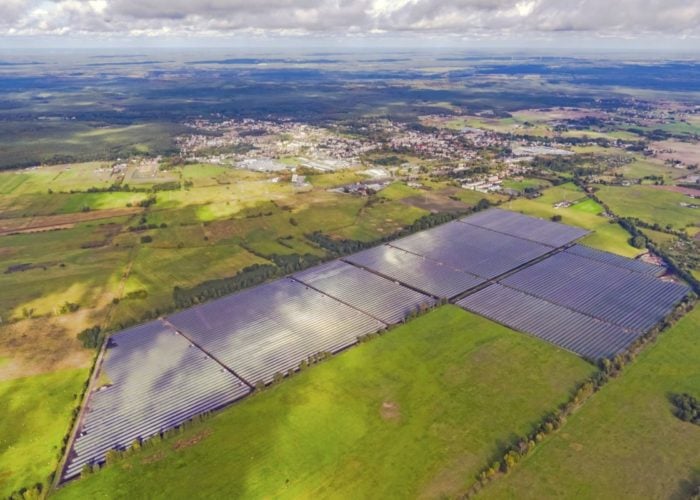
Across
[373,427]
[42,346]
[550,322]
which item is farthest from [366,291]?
[42,346]

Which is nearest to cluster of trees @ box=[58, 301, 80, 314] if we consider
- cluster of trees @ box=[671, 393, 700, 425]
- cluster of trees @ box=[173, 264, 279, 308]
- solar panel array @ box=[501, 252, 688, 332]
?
cluster of trees @ box=[173, 264, 279, 308]

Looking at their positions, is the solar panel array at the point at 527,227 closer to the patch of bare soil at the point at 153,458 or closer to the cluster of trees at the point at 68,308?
the cluster of trees at the point at 68,308

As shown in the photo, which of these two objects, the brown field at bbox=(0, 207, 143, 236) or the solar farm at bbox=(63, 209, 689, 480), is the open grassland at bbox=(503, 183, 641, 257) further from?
the brown field at bbox=(0, 207, 143, 236)

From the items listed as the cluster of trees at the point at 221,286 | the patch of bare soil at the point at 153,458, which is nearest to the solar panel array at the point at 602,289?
the cluster of trees at the point at 221,286

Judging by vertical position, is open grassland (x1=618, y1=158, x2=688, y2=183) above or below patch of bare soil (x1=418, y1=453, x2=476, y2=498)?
below

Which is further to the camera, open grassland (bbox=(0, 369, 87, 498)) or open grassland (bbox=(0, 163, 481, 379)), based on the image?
open grassland (bbox=(0, 163, 481, 379))

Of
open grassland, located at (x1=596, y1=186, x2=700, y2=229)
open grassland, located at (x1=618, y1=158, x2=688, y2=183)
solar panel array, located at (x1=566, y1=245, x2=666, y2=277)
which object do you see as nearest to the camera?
solar panel array, located at (x1=566, y1=245, x2=666, y2=277)
